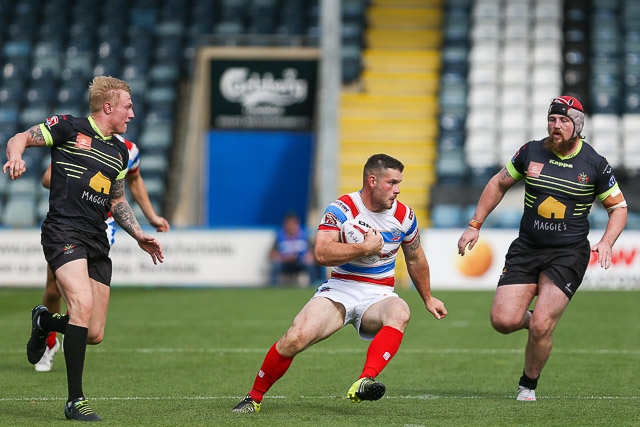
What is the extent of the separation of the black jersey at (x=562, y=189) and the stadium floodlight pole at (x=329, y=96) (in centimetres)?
1342

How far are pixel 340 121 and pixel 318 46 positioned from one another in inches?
78.0

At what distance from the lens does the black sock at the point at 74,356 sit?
712 centimetres

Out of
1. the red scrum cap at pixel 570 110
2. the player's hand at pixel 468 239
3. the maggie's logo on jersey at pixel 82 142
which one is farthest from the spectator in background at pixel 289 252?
the maggie's logo on jersey at pixel 82 142

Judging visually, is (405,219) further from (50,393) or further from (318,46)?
(318,46)

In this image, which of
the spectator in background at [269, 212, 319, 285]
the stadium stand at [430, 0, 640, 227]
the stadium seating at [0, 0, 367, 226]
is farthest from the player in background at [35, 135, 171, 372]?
the stadium seating at [0, 0, 367, 226]

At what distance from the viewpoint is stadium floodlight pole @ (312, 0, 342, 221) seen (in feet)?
71.8

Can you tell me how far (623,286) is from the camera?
67.9 feet

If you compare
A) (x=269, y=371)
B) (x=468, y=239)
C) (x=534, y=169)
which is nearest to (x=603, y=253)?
(x=534, y=169)

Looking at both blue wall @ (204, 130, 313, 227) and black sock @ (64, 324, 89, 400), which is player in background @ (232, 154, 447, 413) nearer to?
black sock @ (64, 324, 89, 400)

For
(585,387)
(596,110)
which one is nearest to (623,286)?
(596,110)

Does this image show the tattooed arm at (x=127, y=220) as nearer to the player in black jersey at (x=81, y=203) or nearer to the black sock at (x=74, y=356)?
the player in black jersey at (x=81, y=203)

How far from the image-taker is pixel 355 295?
7.66 m

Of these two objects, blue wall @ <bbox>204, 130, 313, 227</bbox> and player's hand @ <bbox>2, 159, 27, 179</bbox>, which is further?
blue wall @ <bbox>204, 130, 313, 227</bbox>

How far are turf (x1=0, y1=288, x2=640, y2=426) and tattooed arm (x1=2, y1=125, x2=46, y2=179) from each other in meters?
1.55
